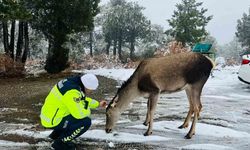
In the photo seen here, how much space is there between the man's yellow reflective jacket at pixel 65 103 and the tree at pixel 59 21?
2072cm

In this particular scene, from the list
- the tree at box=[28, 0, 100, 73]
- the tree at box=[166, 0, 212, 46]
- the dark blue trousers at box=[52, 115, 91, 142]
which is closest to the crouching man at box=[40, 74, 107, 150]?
the dark blue trousers at box=[52, 115, 91, 142]

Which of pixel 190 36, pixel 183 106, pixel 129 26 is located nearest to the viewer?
pixel 183 106

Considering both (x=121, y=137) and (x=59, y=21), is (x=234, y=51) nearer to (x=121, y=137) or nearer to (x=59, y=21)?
(x=59, y=21)

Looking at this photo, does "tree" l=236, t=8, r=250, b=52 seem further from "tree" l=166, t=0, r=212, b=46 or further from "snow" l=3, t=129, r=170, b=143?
"snow" l=3, t=129, r=170, b=143

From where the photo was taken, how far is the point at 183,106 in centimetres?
1370

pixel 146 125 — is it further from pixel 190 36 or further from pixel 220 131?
pixel 190 36

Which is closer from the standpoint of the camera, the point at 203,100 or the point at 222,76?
the point at 203,100

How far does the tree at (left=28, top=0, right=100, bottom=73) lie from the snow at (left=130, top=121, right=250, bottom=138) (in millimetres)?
18708

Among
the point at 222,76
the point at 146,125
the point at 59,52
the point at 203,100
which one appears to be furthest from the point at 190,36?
the point at 146,125

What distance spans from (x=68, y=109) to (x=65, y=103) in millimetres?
140

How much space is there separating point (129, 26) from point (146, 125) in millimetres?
59482

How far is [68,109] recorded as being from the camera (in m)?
7.63

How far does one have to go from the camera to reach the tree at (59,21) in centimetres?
2822

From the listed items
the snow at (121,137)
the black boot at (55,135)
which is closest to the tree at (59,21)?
the snow at (121,137)
